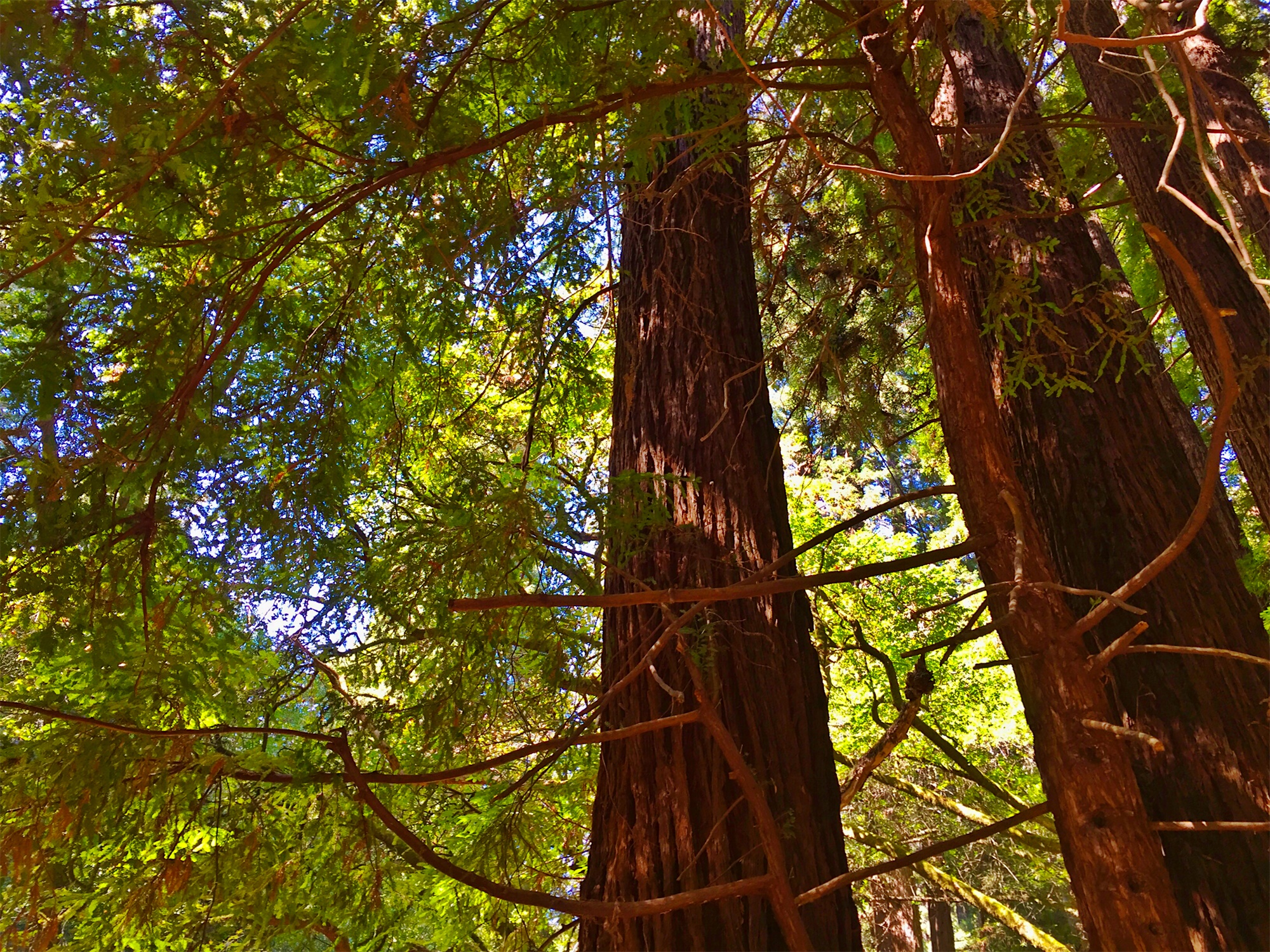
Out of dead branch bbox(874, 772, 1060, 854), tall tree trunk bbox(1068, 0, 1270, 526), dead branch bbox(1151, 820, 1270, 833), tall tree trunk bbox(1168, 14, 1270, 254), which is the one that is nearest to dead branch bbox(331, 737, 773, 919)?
dead branch bbox(1151, 820, 1270, 833)

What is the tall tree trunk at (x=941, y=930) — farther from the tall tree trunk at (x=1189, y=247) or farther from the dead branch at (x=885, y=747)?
the dead branch at (x=885, y=747)

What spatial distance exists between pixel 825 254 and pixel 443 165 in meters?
2.69

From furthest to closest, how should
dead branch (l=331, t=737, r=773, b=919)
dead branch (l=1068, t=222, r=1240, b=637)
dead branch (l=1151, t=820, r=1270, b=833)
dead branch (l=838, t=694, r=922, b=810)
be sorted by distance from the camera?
dead branch (l=838, t=694, r=922, b=810), dead branch (l=331, t=737, r=773, b=919), dead branch (l=1151, t=820, r=1270, b=833), dead branch (l=1068, t=222, r=1240, b=637)

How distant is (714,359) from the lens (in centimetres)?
322

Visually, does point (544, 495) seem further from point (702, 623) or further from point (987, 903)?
point (987, 903)


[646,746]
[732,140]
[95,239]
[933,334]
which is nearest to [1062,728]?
[933,334]

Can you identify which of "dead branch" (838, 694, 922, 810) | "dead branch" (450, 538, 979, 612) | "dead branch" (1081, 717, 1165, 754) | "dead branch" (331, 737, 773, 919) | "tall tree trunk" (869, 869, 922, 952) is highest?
"dead branch" (450, 538, 979, 612)

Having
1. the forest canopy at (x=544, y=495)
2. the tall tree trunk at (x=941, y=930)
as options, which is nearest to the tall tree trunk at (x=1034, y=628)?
the forest canopy at (x=544, y=495)

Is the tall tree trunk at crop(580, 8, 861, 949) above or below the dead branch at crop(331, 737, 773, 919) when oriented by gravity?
above

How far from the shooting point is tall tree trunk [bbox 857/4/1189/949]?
4.66 ft

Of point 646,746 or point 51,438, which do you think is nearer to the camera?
point 51,438

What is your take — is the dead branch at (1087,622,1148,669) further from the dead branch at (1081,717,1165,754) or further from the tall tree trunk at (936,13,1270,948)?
the tall tree trunk at (936,13,1270,948)

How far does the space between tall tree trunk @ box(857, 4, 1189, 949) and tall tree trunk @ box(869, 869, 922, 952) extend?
5.47 meters

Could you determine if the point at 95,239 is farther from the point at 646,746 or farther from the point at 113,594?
the point at 646,746
